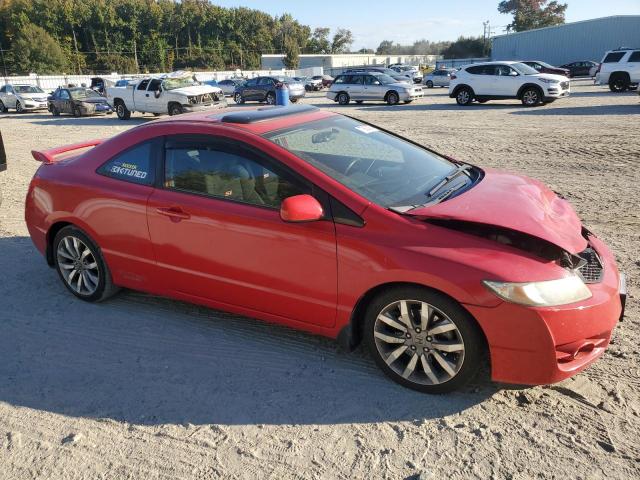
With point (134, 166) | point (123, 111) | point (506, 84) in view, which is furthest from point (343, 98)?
point (134, 166)

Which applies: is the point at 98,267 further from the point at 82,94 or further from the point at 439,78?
the point at 439,78

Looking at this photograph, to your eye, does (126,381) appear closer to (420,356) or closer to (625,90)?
(420,356)

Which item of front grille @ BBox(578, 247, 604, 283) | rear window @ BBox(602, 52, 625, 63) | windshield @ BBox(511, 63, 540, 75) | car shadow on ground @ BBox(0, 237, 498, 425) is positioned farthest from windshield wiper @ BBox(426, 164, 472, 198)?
rear window @ BBox(602, 52, 625, 63)

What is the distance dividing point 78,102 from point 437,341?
25.3 metres

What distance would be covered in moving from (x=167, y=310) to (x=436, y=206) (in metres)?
2.38

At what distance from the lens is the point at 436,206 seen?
3.26 m

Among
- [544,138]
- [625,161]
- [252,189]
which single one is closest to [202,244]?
[252,189]

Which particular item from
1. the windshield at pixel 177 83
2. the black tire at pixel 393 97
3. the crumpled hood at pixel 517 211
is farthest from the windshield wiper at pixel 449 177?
the black tire at pixel 393 97

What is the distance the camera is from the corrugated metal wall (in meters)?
48.9

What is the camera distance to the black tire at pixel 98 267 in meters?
4.34

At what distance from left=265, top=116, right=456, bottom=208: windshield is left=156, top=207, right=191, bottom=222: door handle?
799 mm

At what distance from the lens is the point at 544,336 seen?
2766mm

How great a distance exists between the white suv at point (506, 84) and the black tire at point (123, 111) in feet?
44.7

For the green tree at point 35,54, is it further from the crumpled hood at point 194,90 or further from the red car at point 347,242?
the red car at point 347,242
